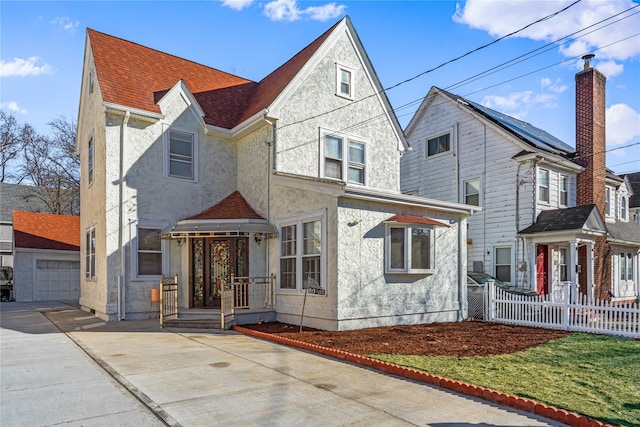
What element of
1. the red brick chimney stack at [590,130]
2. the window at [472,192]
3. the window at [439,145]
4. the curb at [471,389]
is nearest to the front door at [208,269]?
the curb at [471,389]

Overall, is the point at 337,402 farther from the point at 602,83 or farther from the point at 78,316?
the point at 602,83

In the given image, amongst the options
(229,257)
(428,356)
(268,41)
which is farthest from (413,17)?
(229,257)

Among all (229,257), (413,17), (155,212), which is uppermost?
(413,17)

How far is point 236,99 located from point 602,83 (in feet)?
49.2

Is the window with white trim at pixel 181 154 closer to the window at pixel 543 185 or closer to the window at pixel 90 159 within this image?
the window at pixel 90 159

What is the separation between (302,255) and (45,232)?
17353mm

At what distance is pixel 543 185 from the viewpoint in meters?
17.0

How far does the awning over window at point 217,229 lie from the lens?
468 inches

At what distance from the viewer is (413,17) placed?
988 centimetres

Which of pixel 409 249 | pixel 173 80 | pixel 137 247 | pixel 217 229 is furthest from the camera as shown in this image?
pixel 173 80

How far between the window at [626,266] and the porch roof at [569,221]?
200 inches

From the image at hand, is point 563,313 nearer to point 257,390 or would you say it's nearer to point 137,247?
point 257,390

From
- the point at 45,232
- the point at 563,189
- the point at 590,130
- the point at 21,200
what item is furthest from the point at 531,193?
the point at 21,200

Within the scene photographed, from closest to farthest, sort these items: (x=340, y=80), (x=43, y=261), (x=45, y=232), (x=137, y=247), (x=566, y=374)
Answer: (x=566, y=374)
(x=137, y=247)
(x=340, y=80)
(x=43, y=261)
(x=45, y=232)
